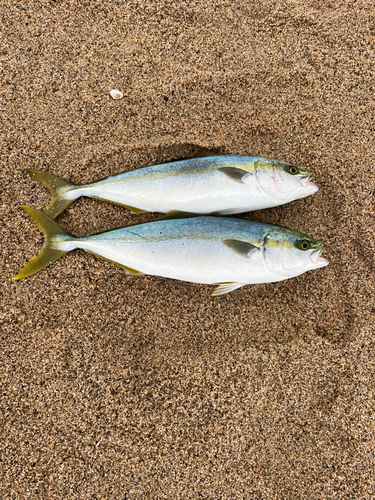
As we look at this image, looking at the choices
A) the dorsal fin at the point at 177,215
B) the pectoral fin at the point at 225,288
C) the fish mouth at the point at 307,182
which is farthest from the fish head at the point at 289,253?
the dorsal fin at the point at 177,215

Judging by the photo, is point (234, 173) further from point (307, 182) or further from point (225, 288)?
point (225, 288)

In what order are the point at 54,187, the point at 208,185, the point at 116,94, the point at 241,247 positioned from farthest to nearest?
the point at 116,94 < the point at 54,187 < the point at 208,185 < the point at 241,247

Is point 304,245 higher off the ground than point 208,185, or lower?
lower

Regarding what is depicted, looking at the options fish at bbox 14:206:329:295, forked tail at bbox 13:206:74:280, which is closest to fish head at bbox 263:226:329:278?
fish at bbox 14:206:329:295

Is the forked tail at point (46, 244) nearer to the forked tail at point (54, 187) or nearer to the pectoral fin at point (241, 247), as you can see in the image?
the forked tail at point (54, 187)

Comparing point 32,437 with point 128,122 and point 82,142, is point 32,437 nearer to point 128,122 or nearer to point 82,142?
point 82,142

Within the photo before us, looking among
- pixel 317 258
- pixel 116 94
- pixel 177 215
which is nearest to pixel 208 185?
pixel 177 215
